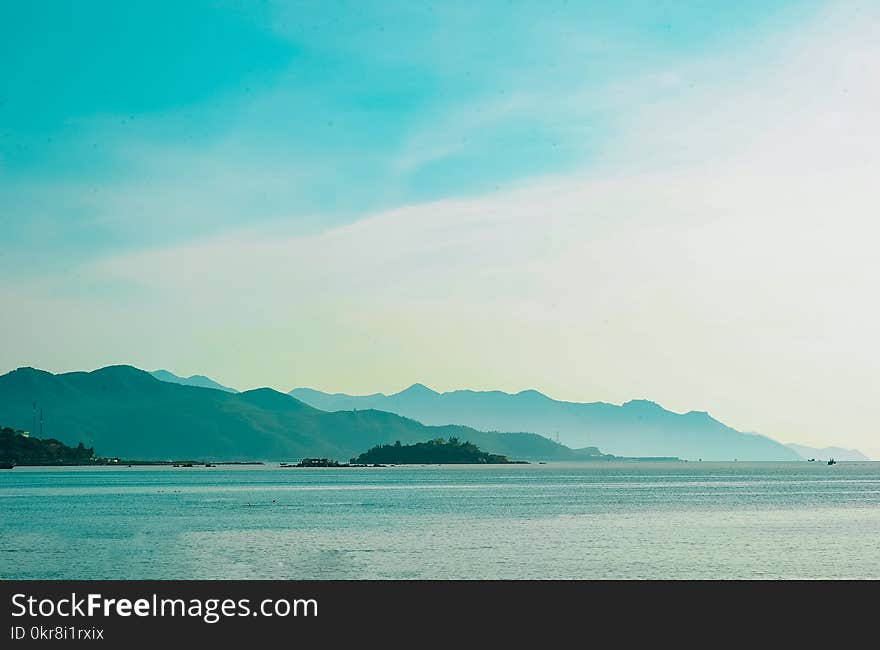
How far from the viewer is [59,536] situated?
318 ft

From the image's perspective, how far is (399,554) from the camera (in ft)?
259

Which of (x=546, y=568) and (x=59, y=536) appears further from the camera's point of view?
(x=59, y=536)

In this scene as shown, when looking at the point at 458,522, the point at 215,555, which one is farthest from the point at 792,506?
the point at 215,555
